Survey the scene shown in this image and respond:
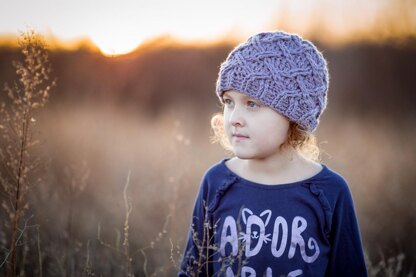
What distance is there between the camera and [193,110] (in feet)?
25.5

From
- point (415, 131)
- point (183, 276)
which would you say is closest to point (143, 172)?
point (183, 276)

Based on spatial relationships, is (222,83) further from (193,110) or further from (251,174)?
(193,110)

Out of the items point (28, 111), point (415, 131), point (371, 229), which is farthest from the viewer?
point (415, 131)

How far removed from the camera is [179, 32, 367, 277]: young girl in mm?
1968

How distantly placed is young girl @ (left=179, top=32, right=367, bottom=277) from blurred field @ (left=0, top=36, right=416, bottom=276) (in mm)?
441

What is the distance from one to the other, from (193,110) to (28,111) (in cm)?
595

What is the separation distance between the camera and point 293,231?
6.51 feet

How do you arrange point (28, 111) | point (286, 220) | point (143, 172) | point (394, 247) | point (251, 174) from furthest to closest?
point (143, 172) < point (394, 247) < point (251, 174) < point (286, 220) < point (28, 111)

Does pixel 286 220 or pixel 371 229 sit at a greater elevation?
pixel 286 220

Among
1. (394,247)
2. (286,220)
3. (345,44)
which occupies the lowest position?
(394,247)

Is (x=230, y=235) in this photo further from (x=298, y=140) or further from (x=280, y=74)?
(x=280, y=74)

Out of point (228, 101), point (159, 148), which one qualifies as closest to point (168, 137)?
point (159, 148)

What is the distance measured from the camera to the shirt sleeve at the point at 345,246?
2025 millimetres

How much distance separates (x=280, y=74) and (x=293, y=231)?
749 mm
